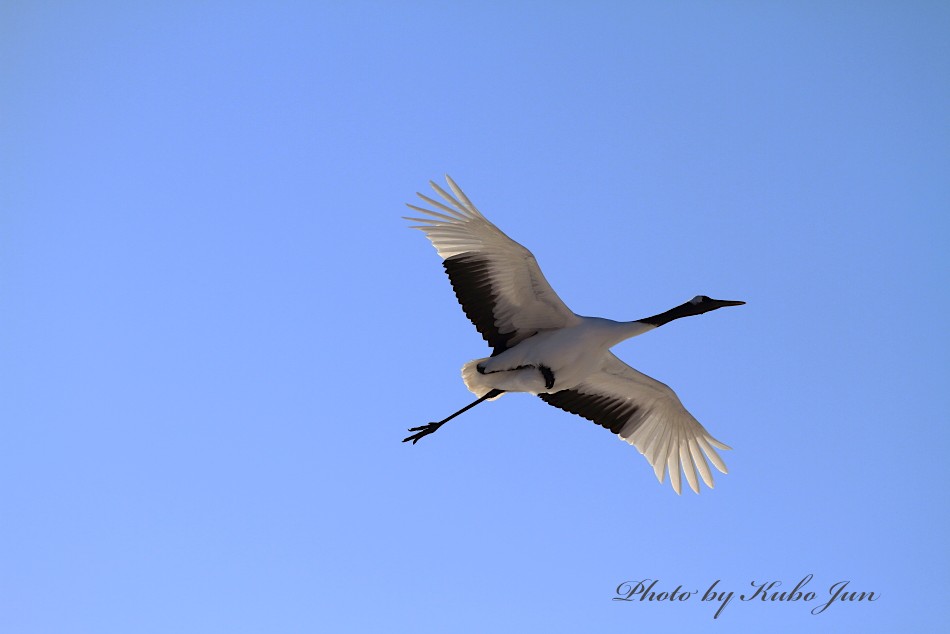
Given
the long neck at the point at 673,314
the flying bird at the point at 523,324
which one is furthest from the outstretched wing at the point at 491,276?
the long neck at the point at 673,314

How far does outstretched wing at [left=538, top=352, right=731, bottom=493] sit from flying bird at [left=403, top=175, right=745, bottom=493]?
1.1 inches

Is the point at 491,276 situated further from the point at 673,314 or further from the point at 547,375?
the point at 673,314

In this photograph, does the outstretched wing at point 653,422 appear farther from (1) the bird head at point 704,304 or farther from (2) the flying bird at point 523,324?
(1) the bird head at point 704,304

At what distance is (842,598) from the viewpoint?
1460cm

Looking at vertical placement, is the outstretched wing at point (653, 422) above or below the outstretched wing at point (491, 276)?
below

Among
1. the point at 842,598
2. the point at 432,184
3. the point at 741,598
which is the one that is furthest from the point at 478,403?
the point at 842,598

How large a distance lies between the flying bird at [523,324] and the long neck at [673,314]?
0.04ft

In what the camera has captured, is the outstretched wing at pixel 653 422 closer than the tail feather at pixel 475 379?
No

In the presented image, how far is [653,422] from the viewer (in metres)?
15.4

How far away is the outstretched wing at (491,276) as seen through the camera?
13.5 meters

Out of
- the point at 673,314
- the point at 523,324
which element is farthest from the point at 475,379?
the point at 673,314

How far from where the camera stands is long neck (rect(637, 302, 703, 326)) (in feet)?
45.6

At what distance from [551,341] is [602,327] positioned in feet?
2.25

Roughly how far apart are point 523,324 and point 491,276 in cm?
85
